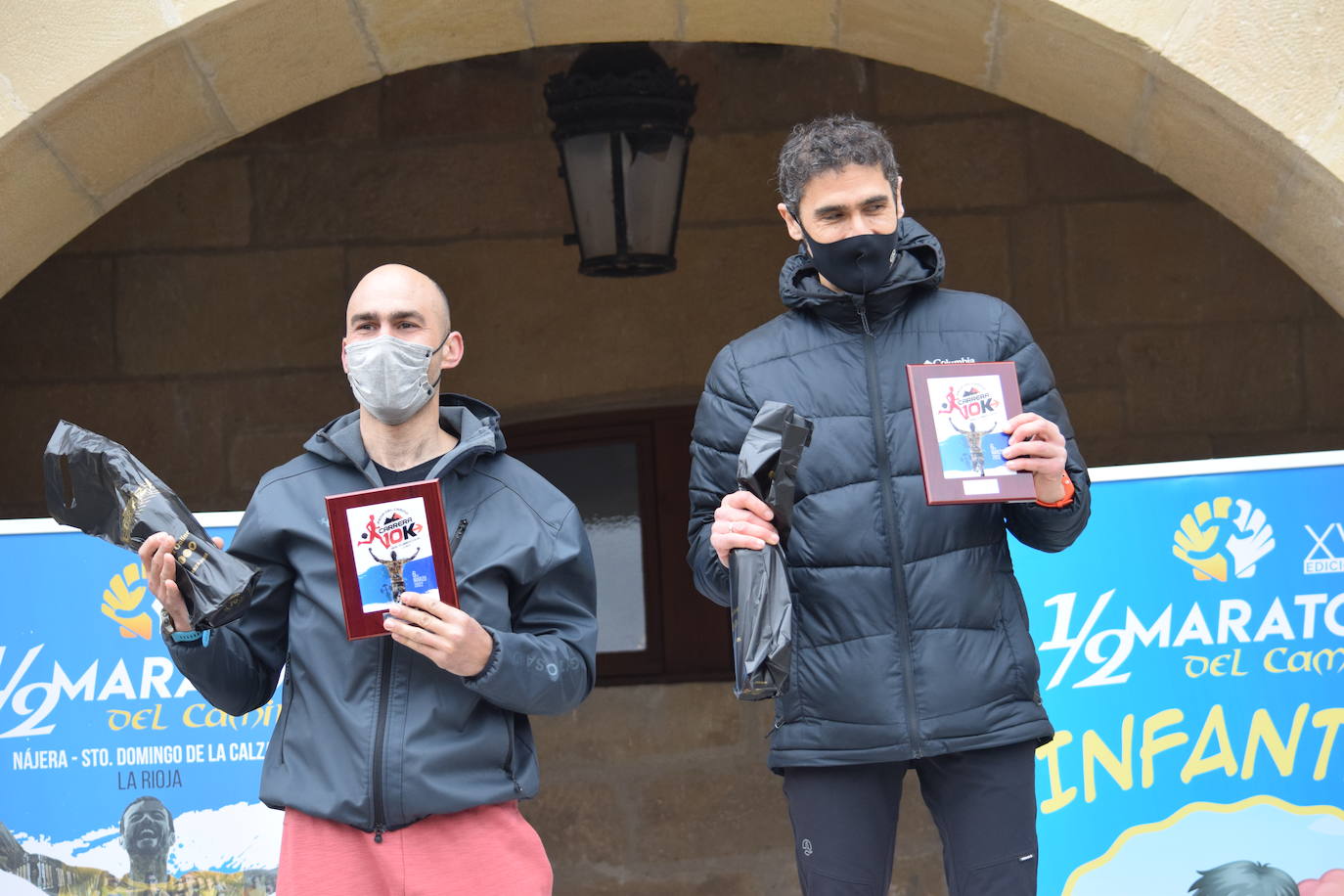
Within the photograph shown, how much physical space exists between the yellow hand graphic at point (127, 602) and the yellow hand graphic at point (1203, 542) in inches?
84.6

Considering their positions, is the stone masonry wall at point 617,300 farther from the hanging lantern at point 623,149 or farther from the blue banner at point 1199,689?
the blue banner at point 1199,689

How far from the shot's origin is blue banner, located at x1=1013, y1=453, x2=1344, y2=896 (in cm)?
337

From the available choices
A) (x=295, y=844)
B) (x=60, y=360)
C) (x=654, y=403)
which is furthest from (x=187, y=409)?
(x=295, y=844)

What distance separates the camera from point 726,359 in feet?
9.19

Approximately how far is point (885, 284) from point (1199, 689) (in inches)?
49.6

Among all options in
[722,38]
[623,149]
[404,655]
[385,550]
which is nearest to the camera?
[385,550]

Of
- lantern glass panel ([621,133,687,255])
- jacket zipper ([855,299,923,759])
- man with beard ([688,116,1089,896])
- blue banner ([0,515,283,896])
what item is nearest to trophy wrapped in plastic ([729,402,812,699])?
man with beard ([688,116,1089,896])

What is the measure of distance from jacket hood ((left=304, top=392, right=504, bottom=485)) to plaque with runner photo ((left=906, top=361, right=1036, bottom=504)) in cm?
71

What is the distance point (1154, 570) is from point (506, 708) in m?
1.51

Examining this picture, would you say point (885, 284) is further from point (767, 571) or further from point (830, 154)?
point (767, 571)

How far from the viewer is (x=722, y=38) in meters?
3.74

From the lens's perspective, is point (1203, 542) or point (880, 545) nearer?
point (880, 545)

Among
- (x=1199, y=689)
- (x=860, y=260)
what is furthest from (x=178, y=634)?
(x=1199, y=689)

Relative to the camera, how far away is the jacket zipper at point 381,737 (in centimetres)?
254
